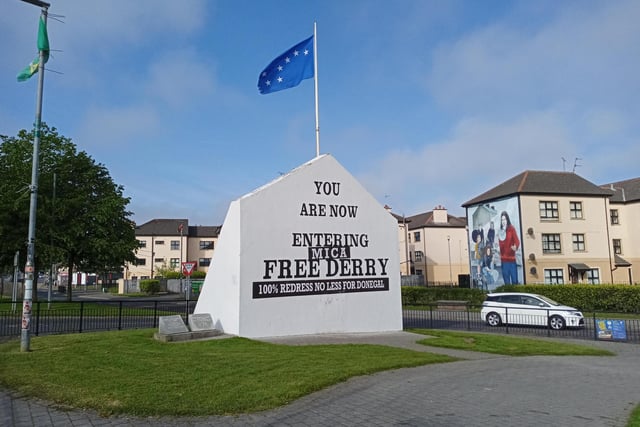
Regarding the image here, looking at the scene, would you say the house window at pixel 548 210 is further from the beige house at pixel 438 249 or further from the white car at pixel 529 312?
the white car at pixel 529 312

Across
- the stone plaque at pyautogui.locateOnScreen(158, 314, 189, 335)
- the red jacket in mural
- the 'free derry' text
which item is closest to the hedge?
the red jacket in mural

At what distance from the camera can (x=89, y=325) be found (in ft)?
61.0

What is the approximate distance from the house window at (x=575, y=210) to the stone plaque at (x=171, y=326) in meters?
38.1

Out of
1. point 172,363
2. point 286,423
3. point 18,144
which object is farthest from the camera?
point 18,144

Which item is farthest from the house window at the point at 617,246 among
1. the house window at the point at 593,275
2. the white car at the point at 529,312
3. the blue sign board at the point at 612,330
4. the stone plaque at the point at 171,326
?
the stone plaque at the point at 171,326

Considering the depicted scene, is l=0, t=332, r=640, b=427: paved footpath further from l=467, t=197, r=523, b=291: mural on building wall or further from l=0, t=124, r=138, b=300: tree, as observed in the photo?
l=467, t=197, r=523, b=291: mural on building wall

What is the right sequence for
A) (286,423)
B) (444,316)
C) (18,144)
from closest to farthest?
1. (286,423)
2. (444,316)
3. (18,144)

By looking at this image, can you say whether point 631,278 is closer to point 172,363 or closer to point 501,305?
point 501,305

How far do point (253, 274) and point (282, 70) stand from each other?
815cm

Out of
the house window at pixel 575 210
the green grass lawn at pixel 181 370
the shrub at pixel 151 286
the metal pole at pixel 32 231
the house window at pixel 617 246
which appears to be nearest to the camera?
the green grass lawn at pixel 181 370

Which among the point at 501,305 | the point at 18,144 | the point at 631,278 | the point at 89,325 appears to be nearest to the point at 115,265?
the point at 18,144

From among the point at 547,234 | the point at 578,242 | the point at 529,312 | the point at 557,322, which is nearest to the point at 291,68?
the point at 529,312

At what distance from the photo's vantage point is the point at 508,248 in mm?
40531

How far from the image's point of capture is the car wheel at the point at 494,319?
2230 centimetres
